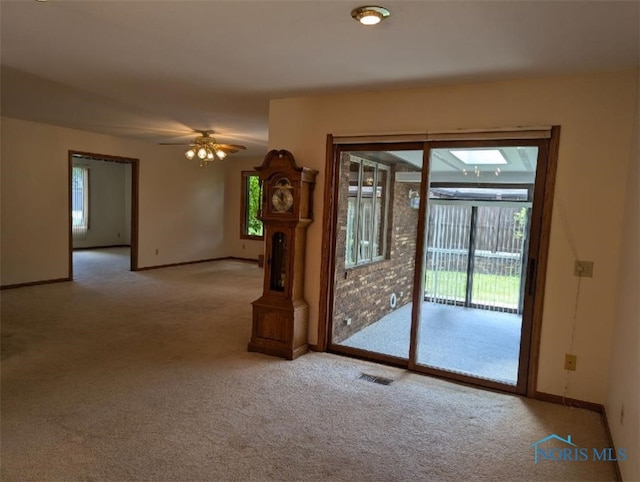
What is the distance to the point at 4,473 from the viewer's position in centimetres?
203

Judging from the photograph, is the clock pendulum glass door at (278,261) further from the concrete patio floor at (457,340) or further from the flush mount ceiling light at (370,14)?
the flush mount ceiling light at (370,14)

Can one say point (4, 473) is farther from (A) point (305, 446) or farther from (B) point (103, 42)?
(B) point (103, 42)

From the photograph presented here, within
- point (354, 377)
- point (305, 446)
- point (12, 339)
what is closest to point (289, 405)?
point (305, 446)

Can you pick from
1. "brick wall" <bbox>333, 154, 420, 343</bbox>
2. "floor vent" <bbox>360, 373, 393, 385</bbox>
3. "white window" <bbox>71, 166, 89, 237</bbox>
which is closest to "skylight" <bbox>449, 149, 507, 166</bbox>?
"brick wall" <bbox>333, 154, 420, 343</bbox>

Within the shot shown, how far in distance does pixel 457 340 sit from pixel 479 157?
6.48 ft

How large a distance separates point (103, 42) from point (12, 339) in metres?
2.84

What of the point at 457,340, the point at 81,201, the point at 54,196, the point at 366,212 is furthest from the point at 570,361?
the point at 81,201

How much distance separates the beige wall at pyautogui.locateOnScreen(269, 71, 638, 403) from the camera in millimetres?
2822

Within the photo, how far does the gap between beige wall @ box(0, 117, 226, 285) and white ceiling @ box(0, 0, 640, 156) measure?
2235 millimetres

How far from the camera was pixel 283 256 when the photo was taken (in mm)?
3826

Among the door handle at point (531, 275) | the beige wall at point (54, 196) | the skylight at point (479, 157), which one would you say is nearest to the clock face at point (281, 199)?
the skylight at point (479, 157)

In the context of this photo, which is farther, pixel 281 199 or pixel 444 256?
pixel 444 256

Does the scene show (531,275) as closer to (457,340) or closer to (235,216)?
(457,340)

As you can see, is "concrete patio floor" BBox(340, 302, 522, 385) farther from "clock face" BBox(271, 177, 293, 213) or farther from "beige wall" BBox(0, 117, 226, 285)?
"beige wall" BBox(0, 117, 226, 285)
